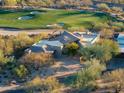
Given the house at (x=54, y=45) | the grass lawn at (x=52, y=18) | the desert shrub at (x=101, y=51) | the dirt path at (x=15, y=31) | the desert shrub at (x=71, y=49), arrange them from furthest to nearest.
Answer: the grass lawn at (x=52, y=18) → the dirt path at (x=15, y=31) → the house at (x=54, y=45) → the desert shrub at (x=71, y=49) → the desert shrub at (x=101, y=51)

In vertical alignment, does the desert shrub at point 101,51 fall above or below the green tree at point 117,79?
above

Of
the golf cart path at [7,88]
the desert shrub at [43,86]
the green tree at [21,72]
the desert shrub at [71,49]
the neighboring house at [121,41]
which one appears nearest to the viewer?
the desert shrub at [43,86]

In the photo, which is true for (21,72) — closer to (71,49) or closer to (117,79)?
(71,49)

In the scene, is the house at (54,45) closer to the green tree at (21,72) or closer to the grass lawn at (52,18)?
the green tree at (21,72)

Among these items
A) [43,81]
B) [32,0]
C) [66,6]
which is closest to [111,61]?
[43,81]

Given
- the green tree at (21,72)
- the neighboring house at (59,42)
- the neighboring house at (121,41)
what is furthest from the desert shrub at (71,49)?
the green tree at (21,72)

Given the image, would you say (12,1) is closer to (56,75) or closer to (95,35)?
(95,35)
